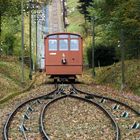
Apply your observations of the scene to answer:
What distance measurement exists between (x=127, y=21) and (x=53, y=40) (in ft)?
25.8

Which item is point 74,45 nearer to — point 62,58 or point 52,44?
point 62,58

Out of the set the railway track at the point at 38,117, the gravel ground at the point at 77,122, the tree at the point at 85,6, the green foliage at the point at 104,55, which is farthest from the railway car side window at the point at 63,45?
the tree at the point at 85,6

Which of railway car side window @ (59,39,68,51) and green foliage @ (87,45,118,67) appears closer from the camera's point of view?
railway car side window @ (59,39,68,51)

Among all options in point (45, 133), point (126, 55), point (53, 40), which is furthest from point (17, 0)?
point (45, 133)

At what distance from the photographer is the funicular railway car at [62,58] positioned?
34875 millimetres

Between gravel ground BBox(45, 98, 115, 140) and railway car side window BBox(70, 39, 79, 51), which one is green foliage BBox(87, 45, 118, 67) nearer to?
railway car side window BBox(70, 39, 79, 51)

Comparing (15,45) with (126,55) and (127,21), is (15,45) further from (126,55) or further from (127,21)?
(127,21)

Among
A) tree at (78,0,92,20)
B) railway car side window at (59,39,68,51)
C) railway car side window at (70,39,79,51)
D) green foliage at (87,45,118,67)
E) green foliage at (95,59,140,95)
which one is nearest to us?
green foliage at (95,59,140,95)

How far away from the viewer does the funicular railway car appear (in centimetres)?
3488

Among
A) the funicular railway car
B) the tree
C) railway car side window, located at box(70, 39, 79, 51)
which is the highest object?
the tree

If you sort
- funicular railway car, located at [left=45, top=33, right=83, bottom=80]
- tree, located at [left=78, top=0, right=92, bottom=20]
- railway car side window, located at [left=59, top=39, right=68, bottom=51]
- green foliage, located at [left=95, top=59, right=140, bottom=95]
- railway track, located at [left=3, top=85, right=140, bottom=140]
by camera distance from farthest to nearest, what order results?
tree, located at [left=78, top=0, right=92, bottom=20] < railway car side window, located at [left=59, top=39, right=68, bottom=51] < funicular railway car, located at [left=45, top=33, right=83, bottom=80] < green foliage, located at [left=95, top=59, right=140, bottom=95] < railway track, located at [left=3, top=85, right=140, bottom=140]

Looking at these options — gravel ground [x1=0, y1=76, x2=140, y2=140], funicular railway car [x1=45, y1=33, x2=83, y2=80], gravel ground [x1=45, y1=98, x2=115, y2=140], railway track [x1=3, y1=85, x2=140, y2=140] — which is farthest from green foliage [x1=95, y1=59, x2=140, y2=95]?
gravel ground [x1=45, y1=98, x2=115, y2=140]

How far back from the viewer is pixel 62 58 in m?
34.8

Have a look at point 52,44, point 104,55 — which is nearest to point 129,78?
point 52,44
